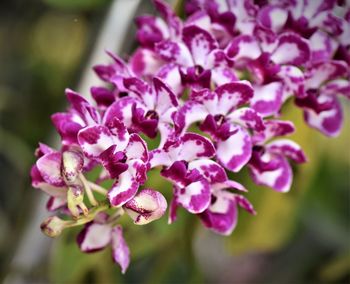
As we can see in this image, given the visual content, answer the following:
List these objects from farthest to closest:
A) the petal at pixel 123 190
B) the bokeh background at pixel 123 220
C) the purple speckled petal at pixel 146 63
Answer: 1. the bokeh background at pixel 123 220
2. the purple speckled petal at pixel 146 63
3. the petal at pixel 123 190

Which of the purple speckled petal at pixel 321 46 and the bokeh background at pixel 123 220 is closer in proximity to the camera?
the purple speckled petal at pixel 321 46

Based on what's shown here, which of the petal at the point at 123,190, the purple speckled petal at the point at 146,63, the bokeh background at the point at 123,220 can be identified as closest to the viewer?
the petal at the point at 123,190

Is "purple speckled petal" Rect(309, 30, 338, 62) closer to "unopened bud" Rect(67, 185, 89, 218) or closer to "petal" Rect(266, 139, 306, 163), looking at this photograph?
"petal" Rect(266, 139, 306, 163)

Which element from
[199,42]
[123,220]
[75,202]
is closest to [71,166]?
[75,202]

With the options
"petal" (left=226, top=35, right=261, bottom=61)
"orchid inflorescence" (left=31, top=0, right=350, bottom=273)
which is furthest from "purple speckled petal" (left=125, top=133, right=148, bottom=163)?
"petal" (left=226, top=35, right=261, bottom=61)

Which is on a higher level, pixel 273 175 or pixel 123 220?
pixel 273 175

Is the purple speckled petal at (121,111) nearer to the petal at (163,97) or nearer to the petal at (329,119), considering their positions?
the petal at (163,97)

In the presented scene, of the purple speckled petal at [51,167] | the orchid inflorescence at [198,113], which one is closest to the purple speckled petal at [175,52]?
the orchid inflorescence at [198,113]

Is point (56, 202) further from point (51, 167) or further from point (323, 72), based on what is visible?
point (323, 72)
